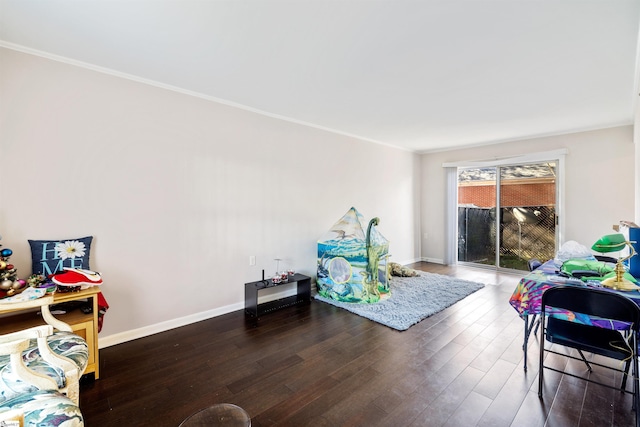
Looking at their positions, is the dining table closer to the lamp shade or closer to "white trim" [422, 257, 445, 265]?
the lamp shade

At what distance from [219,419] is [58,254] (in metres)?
1.97

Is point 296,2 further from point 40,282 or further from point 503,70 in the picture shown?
point 40,282

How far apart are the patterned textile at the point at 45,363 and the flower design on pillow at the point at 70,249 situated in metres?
0.83

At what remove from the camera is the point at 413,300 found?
3.76m

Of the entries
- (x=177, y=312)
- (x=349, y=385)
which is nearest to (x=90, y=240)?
(x=177, y=312)

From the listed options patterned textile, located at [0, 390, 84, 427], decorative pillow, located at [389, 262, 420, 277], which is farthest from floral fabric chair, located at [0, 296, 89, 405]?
decorative pillow, located at [389, 262, 420, 277]

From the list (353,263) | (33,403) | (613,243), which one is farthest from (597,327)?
(33,403)

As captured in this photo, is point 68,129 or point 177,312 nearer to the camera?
point 68,129

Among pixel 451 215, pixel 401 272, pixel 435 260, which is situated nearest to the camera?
pixel 401 272

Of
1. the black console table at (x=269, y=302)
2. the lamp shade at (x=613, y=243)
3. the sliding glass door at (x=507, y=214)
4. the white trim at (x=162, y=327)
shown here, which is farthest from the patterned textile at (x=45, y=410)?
the sliding glass door at (x=507, y=214)

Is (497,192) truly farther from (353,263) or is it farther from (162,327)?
(162,327)

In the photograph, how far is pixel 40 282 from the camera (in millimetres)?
2105

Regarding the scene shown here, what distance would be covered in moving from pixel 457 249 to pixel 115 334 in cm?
596

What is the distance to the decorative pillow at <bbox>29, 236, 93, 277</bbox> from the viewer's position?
2226 millimetres
